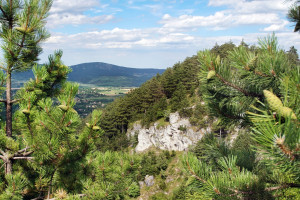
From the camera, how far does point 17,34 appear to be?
4.64m

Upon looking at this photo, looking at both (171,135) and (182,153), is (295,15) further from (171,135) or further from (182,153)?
(171,135)

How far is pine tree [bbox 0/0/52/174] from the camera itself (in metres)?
4.62

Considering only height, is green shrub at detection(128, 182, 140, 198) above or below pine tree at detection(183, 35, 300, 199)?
below

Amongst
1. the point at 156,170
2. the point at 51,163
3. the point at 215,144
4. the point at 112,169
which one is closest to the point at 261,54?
the point at 215,144

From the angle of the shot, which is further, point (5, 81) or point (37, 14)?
point (37, 14)

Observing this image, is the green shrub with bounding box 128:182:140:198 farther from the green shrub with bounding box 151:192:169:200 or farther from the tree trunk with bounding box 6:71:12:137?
the green shrub with bounding box 151:192:169:200

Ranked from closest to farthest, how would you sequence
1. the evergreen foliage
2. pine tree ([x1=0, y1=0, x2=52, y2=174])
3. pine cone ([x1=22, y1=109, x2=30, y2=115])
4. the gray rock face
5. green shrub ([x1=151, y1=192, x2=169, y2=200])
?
pine cone ([x1=22, y1=109, x2=30, y2=115]), pine tree ([x1=0, y1=0, x2=52, y2=174]), green shrub ([x1=151, y1=192, x2=169, y2=200]), the gray rock face, the evergreen foliage

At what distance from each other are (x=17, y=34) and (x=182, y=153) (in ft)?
14.8

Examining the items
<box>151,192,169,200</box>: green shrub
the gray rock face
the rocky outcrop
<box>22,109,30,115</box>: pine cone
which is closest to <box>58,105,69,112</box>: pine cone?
<box>22,109,30,115</box>: pine cone

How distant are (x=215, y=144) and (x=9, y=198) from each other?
4.07 m

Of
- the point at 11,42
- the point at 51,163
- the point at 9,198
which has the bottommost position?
the point at 9,198

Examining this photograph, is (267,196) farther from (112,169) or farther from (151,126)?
(151,126)

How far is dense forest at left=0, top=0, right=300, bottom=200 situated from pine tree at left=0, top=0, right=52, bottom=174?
0.02 metres

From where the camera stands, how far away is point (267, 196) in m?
2.58
